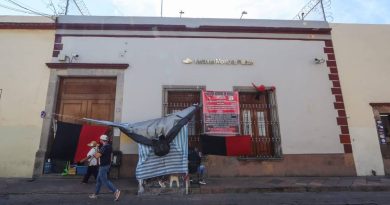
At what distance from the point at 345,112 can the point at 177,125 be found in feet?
20.8

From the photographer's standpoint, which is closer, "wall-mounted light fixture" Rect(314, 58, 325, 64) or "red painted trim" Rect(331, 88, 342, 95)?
"red painted trim" Rect(331, 88, 342, 95)

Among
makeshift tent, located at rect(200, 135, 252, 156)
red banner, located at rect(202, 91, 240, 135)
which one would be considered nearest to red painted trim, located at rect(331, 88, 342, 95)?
red banner, located at rect(202, 91, 240, 135)

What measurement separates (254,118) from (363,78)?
449 cm

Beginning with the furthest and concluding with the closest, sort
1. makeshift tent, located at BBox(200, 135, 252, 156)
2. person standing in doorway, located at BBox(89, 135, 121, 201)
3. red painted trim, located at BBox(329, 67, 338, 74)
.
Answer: red painted trim, located at BBox(329, 67, 338, 74)
makeshift tent, located at BBox(200, 135, 252, 156)
person standing in doorway, located at BBox(89, 135, 121, 201)

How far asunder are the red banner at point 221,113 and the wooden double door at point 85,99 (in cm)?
330

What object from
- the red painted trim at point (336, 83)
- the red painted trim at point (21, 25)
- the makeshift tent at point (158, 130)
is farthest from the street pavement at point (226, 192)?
the red painted trim at point (21, 25)

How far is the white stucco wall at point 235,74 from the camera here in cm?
1002

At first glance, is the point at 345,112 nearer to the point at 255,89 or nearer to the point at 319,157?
the point at 319,157

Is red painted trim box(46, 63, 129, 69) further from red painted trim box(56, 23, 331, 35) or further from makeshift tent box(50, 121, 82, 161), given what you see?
makeshift tent box(50, 121, 82, 161)

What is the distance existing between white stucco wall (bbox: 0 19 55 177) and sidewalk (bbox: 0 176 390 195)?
828mm

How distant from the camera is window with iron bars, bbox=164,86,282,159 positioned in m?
10.0

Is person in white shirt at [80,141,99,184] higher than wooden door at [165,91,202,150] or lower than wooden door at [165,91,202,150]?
lower

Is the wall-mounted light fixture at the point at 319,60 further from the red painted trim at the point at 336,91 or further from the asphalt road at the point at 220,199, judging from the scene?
the asphalt road at the point at 220,199

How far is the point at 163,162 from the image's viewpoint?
25.7 feet
